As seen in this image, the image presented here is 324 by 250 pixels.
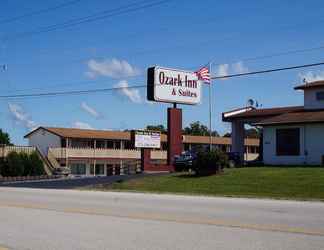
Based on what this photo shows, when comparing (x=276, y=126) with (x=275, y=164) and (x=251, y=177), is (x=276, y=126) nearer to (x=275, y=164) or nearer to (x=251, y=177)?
(x=275, y=164)

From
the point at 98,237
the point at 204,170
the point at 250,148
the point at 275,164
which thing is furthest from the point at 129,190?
the point at 250,148

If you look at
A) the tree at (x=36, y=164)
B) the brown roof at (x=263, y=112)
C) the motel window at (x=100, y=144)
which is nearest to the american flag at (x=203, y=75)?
the brown roof at (x=263, y=112)

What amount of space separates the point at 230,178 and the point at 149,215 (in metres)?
17.3

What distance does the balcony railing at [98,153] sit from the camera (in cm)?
6944

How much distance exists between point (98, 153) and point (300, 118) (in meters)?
36.5

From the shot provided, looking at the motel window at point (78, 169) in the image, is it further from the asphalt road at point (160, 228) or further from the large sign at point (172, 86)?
the asphalt road at point (160, 228)

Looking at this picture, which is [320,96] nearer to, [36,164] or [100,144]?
[36,164]

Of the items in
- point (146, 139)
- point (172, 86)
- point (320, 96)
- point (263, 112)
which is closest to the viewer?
point (320, 96)

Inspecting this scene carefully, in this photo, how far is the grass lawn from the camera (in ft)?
92.0

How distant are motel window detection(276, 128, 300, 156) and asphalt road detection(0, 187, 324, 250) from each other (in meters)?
22.0

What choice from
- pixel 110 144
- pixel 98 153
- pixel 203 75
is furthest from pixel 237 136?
pixel 110 144

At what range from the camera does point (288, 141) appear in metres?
41.3

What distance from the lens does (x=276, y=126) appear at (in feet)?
138

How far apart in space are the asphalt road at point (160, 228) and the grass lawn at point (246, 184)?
8.84 m
